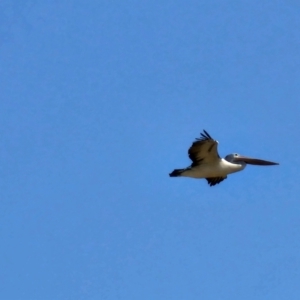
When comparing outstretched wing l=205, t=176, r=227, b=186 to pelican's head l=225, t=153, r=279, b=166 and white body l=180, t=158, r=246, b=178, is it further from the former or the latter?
pelican's head l=225, t=153, r=279, b=166

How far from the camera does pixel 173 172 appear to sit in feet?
133

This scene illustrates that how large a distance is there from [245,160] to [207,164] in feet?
9.42

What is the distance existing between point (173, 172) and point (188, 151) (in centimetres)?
69

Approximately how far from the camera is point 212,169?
134 feet

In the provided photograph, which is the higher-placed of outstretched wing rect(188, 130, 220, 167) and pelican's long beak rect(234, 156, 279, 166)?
pelican's long beak rect(234, 156, 279, 166)

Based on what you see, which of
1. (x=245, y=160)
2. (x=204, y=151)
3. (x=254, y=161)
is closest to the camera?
(x=204, y=151)

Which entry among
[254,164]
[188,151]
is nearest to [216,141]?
[188,151]

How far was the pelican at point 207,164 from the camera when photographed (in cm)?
3988

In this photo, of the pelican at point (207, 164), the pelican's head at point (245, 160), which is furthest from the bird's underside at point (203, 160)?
the pelican's head at point (245, 160)

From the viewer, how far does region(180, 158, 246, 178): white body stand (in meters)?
40.7

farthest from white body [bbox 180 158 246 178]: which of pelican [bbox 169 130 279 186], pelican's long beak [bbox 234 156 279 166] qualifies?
pelican's long beak [bbox 234 156 279 166]

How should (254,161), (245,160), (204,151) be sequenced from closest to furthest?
(204,151), (245,160), (254,161)

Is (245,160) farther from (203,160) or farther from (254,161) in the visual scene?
(203,160)

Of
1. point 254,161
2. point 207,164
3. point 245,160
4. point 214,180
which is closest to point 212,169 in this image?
point 207,164
